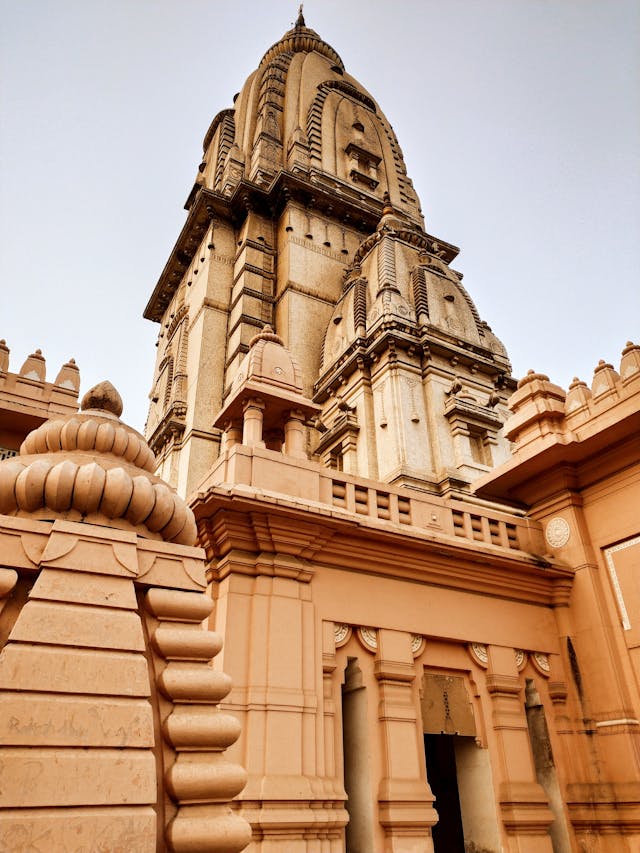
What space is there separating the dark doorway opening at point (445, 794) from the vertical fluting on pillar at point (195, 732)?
33.7 feet

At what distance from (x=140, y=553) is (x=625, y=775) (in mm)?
7125

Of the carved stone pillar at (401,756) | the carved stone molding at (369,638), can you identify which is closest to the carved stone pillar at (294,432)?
the carved stone molding at (369,638)

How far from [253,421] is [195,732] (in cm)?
592

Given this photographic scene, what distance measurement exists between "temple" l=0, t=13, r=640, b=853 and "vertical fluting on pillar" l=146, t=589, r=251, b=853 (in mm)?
13

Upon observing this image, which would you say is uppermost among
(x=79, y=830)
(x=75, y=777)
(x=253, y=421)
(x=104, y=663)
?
(x=253, y=421)

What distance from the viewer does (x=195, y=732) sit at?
11.9 ft

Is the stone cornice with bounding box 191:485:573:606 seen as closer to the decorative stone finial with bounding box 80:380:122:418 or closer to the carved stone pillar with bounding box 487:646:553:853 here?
the carved stone pillar with bounding box 487:646:553:853

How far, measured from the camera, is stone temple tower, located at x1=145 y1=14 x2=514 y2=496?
18.9 metres

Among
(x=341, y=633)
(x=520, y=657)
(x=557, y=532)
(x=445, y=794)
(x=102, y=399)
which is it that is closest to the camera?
(x=102, y=399)

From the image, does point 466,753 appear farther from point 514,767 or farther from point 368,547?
point 368,547

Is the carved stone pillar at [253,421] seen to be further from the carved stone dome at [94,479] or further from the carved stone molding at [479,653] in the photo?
the carved stone dome at [94,479]

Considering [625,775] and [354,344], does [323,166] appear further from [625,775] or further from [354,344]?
[625,775]

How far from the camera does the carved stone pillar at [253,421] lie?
29.7 feet

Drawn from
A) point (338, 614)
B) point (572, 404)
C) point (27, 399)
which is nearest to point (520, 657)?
point (338, 614)
